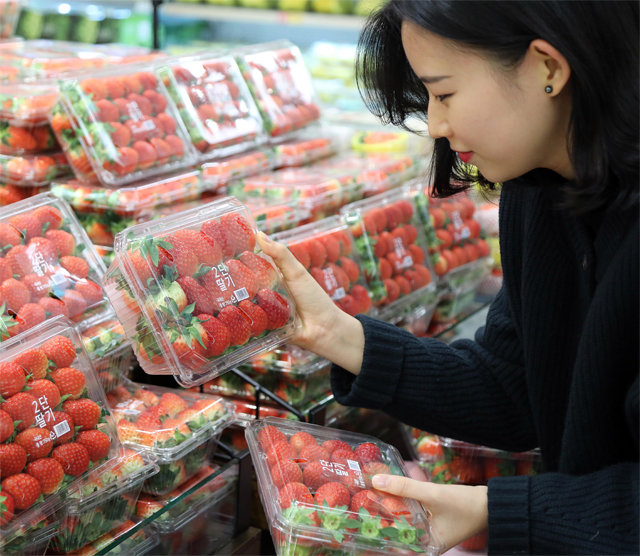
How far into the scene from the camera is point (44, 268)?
1.52 m

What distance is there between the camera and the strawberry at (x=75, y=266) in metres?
1.57

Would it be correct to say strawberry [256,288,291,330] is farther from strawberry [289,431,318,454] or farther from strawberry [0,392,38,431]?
strawberry [0,392,38,431]

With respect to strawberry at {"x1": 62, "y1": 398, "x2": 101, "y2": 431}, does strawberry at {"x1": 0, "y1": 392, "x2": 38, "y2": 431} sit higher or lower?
higher

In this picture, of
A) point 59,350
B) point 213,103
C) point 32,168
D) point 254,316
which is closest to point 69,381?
point 59,350

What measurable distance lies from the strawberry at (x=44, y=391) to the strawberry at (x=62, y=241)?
1.37 ft

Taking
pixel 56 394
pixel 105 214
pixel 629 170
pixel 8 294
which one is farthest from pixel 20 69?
pixel 629 170

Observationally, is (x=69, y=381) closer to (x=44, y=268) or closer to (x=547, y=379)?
(x=44, y=268)

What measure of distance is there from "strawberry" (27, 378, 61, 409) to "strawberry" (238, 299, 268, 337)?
297 mm

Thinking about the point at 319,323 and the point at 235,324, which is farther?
the point at 319,323

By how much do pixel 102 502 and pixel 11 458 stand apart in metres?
0.22

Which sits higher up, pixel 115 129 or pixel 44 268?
pixel 115 129

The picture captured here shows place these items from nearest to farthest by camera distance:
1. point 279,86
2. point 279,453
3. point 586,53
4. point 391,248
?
point 586,53 → point 279,453 → point 391,248 → point 279,86

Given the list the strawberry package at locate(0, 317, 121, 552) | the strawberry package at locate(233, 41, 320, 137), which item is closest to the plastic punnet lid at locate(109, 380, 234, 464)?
the strawberry package at locate(0, 317, 121, 552)

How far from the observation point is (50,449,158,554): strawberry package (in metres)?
1.29
